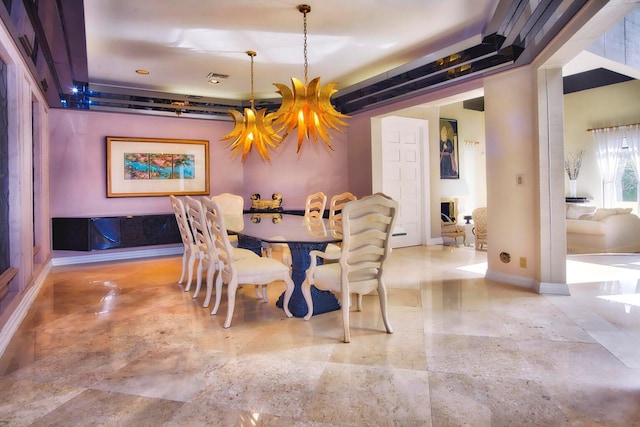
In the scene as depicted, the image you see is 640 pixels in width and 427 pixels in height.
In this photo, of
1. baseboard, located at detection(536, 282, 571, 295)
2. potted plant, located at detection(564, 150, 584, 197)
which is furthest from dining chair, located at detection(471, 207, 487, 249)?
potted plant, located at detection(564, 150, 584, 197)

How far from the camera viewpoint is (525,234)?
13.7 ft

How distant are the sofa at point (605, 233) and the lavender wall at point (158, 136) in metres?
3.92

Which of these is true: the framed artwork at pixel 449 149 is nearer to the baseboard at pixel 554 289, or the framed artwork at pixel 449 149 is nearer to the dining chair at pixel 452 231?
the dining chair at pixel 452 231

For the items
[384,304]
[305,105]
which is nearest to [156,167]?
[305,105]

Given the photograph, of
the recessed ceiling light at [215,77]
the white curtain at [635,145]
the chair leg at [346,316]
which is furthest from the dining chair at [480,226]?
the recessed ceiling light at [215,77]

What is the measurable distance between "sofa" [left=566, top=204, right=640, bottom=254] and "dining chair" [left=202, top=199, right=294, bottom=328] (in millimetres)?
5430

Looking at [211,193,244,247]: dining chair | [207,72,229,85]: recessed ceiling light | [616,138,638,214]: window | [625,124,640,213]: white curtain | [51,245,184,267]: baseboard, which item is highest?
[207,72,229,85]: recessed ceiling light

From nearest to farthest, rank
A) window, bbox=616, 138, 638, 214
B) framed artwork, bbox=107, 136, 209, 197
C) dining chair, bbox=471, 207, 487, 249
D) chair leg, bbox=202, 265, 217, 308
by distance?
chair leg, bbox=202, 265, 217, 308 → dining chair, bbox=471, 207, 487, 249 → framed artwork, bbox=107, 136, 209, 197 → window, bbox=616, 138, 638, 214

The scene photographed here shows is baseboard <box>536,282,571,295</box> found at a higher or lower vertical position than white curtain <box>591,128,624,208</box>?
lower

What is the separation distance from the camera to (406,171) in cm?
686

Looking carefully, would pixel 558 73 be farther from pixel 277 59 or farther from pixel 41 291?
pixel 41 291

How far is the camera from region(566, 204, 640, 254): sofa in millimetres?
6195

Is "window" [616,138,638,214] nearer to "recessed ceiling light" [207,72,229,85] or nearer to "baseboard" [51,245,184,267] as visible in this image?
"recessed ceiling light" [207,72,229,85]

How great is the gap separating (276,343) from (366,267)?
0.83m
